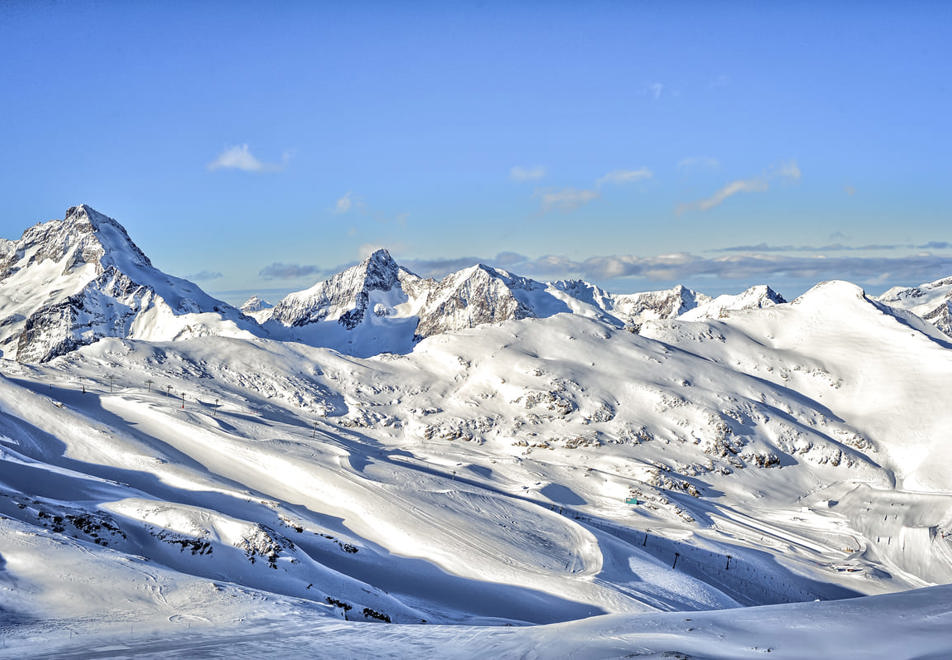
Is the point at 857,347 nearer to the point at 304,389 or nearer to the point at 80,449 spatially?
the point at 304,389

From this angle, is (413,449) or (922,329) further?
(922,329)

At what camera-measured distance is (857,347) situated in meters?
171

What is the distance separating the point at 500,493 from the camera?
9344 centimetres

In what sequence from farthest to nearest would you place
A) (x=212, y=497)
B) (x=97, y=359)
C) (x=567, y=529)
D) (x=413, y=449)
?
(x=97, y=359) → (x=413, y=449) → (x=567, y=529) → (x=212, y=497)

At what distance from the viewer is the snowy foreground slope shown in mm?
22266

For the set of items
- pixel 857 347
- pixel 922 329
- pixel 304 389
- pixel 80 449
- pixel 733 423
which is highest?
pixel 922 329

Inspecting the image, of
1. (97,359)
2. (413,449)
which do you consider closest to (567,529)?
(413,449)

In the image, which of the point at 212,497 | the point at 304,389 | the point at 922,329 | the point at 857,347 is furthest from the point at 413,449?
the point at 922,329

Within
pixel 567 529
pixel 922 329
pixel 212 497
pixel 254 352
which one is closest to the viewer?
pixel 212 497

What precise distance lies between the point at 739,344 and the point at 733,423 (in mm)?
45278

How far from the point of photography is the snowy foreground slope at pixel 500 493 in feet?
73.0

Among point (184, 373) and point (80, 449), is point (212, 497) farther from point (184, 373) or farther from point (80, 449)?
point (184, 373)

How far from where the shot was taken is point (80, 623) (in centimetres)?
2508

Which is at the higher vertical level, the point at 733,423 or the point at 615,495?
the point at 733,423
